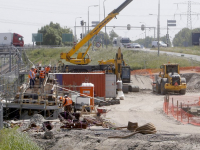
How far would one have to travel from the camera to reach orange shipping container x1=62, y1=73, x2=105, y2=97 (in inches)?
1225

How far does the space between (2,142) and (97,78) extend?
17.4 meters

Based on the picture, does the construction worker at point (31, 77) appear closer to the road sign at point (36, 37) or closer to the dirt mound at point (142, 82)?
the dirt mound at point (142, 82)

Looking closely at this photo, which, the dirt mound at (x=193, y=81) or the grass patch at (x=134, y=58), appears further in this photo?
the grass patch at (x=134, y=58)

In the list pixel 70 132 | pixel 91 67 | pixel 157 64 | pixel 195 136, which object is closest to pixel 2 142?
pixel 70 132

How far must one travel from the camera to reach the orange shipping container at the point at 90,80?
3111cm

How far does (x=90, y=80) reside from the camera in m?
31.4

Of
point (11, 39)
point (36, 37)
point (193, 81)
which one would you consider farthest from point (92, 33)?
point (36, 37)

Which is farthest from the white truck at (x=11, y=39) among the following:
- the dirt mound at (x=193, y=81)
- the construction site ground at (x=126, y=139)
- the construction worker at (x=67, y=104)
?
Result: the construction site ground at (x=126, y=139)

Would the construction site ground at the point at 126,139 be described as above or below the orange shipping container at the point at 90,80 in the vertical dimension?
below

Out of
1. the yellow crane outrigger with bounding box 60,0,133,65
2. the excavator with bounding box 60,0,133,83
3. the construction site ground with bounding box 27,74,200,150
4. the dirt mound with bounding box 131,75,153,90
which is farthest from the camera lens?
the dirt mound with bounding box 131,75,153,90

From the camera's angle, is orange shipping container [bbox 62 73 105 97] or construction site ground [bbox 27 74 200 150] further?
orange shipping container [bbox 62 73 105 97]

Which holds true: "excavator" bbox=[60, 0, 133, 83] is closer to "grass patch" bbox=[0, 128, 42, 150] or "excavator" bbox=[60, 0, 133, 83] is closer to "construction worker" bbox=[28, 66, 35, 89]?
"construction worker" bbox=[28, 66, 35, 89]

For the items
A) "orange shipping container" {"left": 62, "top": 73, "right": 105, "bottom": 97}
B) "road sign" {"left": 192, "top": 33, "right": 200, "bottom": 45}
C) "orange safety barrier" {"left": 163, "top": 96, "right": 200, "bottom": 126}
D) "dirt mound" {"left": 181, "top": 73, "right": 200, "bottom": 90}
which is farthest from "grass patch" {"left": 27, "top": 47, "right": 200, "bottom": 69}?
"orange safety barrier" {"left": 163, "top": 96, "right": 200, "bottom": 126}

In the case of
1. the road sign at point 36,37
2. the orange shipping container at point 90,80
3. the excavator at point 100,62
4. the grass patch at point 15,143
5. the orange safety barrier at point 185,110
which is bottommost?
the orange safety barrier at point 185,110
